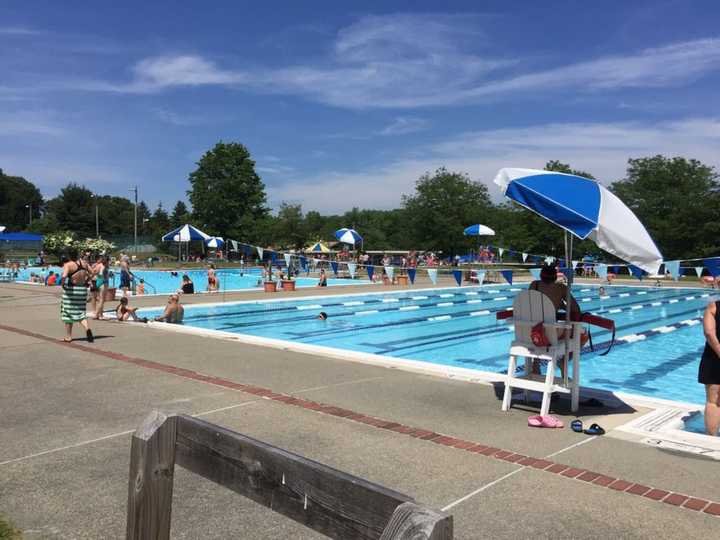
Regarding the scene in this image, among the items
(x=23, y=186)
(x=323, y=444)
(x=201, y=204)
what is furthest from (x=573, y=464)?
(x=23, y=186)

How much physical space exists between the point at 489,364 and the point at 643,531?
848cm

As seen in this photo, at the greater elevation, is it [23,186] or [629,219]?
[23,186]

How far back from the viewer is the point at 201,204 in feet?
229

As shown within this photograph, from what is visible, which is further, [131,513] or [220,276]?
[220,276]

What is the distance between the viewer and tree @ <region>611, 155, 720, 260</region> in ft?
143

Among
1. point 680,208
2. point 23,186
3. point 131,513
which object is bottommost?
point 131,513

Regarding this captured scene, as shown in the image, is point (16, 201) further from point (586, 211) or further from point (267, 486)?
point (267, 486)

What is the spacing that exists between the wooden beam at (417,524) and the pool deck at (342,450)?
84.2 inches

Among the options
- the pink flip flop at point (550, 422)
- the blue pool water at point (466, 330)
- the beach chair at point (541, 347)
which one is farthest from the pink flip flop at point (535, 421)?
the blue pool water at point (466, 330)

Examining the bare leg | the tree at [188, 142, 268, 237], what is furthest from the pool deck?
the tree at [188, 142, 268, 237]

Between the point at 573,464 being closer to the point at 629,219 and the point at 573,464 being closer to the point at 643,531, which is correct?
the point at 643,531

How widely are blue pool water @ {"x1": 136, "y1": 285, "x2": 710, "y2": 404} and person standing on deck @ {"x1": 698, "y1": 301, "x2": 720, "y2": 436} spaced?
447 cm

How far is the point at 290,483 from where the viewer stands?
1.83 metres

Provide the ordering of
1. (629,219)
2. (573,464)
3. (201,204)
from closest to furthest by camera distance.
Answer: (573,464), (629,219), (201,204)
